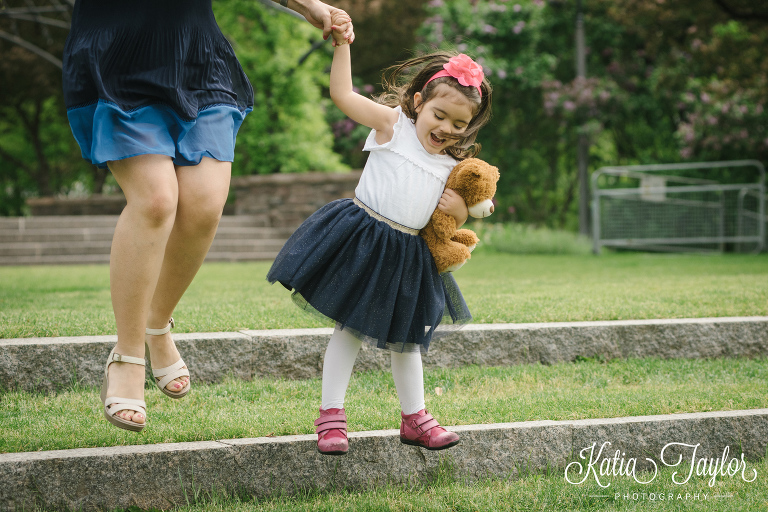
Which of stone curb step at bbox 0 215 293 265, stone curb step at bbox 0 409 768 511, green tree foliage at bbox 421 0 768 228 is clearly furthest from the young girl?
green tree foliage at bbox 421 0 768 228

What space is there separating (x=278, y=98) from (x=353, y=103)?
10855 mm

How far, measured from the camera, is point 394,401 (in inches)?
118

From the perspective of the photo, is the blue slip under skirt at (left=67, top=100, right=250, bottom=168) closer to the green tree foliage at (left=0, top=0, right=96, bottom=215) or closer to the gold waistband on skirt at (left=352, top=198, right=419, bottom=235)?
the gold waistband on skirt at (left=352, top=198, right=419, bottom=235)

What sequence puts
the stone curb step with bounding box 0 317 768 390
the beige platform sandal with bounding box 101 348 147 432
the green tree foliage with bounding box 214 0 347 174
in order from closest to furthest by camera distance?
the beige platform sandal with bounding box 101 348 147 432, the stone curb step with bounding box 0 317 768 390, the green tree foliage with bounding box 214 0 347 174

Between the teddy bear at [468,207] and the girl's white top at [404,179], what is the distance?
0.17 ft

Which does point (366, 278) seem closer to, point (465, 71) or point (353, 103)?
point (353, 103)

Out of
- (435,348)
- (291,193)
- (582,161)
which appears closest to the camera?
(435,348)

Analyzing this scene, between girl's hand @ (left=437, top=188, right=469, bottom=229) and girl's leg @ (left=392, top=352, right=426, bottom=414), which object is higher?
girl's hand @ (left=437, top=188, right=469, bottom=229)

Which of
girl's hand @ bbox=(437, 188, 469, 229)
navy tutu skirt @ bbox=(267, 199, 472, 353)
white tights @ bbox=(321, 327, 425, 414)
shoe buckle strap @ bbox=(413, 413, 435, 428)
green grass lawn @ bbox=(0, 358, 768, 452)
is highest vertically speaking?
girl's hand @ bbox=(437, 188, 469, 229)

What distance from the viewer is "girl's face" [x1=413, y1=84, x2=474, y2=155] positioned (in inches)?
98.0

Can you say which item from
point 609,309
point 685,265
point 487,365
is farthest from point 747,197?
point 487,365

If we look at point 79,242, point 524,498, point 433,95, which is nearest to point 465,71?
point 433,95

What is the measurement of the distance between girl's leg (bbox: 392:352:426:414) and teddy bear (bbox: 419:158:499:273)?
1.07ft

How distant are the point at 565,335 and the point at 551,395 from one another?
0.63 meters
